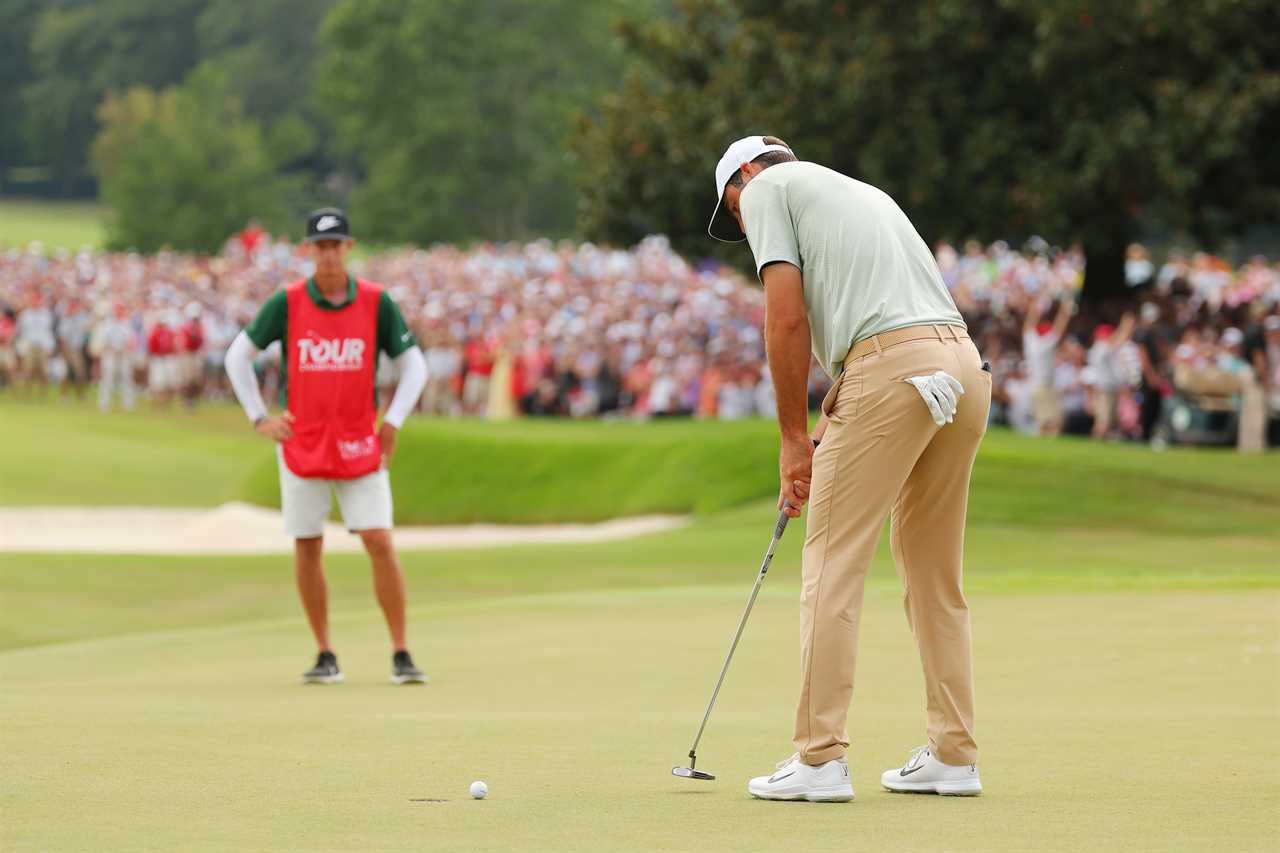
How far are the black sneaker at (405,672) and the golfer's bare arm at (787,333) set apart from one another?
4.02m

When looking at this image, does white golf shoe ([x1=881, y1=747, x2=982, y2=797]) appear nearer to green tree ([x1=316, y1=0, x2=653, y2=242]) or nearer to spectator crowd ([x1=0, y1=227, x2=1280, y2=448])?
spectator crowd ([x1=0, y1=227, x2=1280, y2=448])

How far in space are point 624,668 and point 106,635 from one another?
4880 mm

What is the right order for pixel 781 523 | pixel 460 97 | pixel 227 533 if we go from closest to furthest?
1. pixel 781 523
2. pixel 227 533
3. pixel 460 97

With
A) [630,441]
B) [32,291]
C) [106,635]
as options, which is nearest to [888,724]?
[106,635]

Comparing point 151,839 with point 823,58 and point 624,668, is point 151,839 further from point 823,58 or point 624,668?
point 823,58

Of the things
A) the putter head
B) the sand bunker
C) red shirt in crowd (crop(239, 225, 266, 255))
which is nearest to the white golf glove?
the putter head

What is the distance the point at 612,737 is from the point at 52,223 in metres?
113

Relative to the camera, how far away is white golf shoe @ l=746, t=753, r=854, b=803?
19.2 ft

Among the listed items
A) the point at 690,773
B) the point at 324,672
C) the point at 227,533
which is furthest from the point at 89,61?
the point at 690,773

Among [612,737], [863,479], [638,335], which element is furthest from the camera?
[638,335]

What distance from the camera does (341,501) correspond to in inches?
389

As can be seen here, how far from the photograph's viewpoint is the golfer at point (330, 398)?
9.76 m

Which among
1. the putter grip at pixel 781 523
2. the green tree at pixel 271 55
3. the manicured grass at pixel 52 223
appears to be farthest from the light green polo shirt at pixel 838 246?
the green tree at pixel 271 55

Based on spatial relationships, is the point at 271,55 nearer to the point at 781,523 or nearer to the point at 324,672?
the point at 324,672
